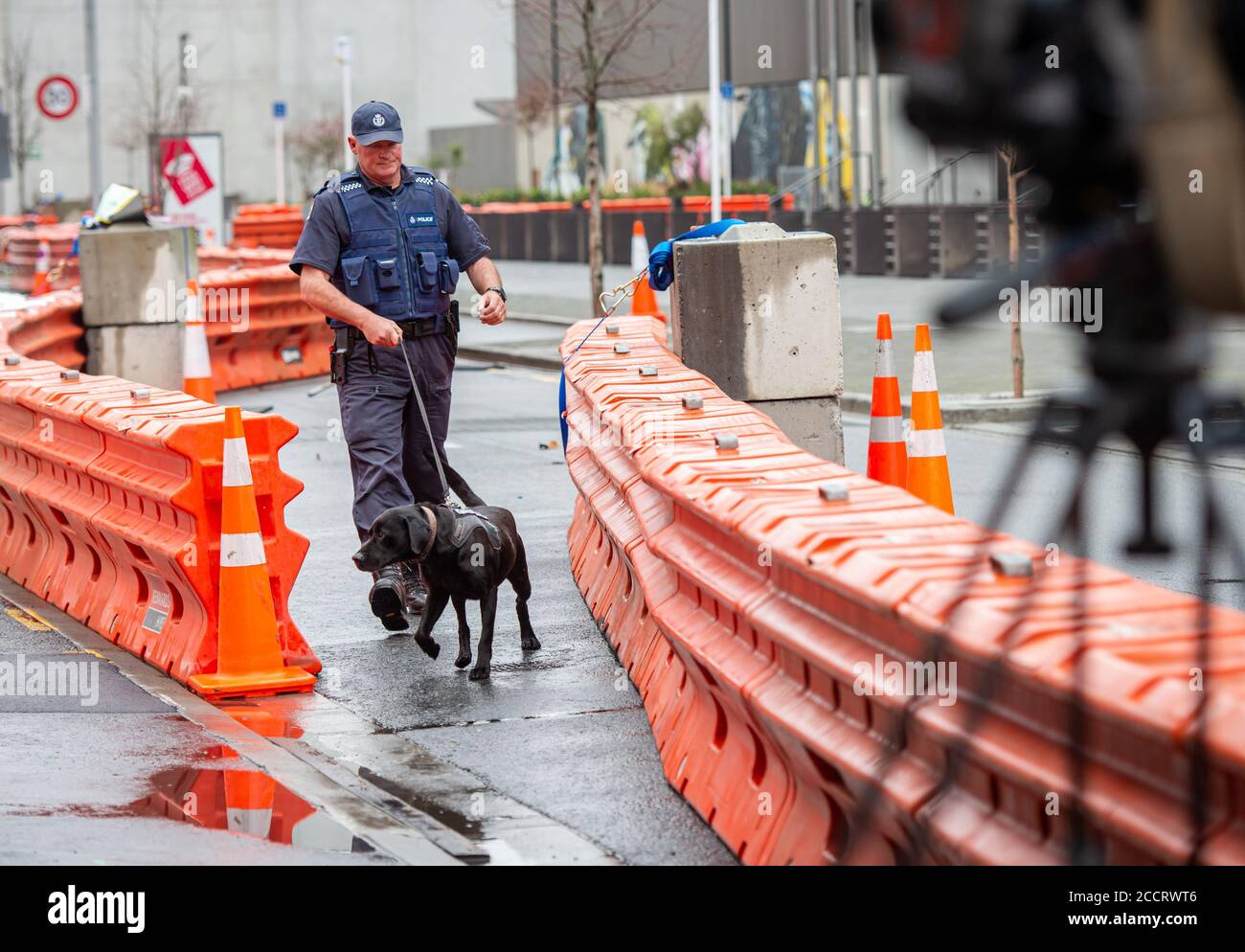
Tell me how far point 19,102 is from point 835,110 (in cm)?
3482

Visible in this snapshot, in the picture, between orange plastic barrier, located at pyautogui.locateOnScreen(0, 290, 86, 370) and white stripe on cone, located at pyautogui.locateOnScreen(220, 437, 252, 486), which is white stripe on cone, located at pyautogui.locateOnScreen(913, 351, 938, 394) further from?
orange plastic barrier, located at pyautogui.locateOnScreen(0, 290, 86, 370)

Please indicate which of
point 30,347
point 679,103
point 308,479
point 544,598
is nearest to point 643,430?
point 544,598

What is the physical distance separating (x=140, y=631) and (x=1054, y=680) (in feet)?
18.2

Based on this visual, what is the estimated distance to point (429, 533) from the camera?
7.55 meters

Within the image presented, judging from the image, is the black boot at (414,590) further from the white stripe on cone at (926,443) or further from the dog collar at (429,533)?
the white stripe on cone at (926,443)

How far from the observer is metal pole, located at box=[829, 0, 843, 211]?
34.3m

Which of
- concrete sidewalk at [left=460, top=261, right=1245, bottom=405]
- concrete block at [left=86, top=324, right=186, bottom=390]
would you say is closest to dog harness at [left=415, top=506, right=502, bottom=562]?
concrete sidewalk at [left=460, top=261, right=1245, bottom=405]

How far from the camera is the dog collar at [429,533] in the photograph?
7551mm

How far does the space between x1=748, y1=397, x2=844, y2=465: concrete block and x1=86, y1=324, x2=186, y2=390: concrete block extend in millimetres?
9392

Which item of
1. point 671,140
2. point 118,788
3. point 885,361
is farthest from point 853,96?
point 118,788

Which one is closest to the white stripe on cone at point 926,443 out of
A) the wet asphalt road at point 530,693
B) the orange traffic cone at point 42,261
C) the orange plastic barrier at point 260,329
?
the wet asphalt road at point 530,693

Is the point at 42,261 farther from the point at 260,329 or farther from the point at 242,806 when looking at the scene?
the point at 242,806
